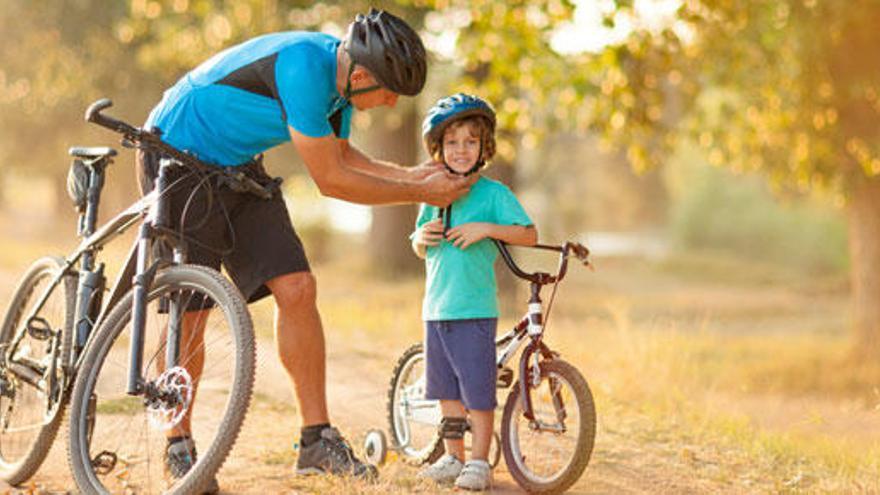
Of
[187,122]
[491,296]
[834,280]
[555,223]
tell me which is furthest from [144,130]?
[555,223]

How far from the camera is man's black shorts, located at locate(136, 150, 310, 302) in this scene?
496 cm

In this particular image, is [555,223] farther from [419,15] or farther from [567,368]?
[567,368]

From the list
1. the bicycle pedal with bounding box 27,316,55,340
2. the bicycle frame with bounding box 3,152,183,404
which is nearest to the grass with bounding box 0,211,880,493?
the bicycle frame with bounding box 3,152,183,404

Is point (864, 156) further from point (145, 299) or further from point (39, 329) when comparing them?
point (145, 299)

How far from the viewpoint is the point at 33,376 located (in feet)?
17.7

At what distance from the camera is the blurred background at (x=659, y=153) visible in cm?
750

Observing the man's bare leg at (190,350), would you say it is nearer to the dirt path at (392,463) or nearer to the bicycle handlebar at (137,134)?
the dirt path at (392,463)

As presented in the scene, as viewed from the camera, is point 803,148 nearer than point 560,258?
No

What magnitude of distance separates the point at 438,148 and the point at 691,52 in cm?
930

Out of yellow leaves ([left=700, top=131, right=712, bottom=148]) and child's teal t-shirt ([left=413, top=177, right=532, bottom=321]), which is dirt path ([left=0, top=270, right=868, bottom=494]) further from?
yellow leaves ([left=700, top=131, right=712, bottom=148])

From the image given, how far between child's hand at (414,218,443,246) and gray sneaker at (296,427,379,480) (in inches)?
34.5

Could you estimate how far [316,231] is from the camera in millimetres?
22344

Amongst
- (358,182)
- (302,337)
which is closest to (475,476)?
(302,337)

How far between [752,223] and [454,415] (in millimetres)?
22105
